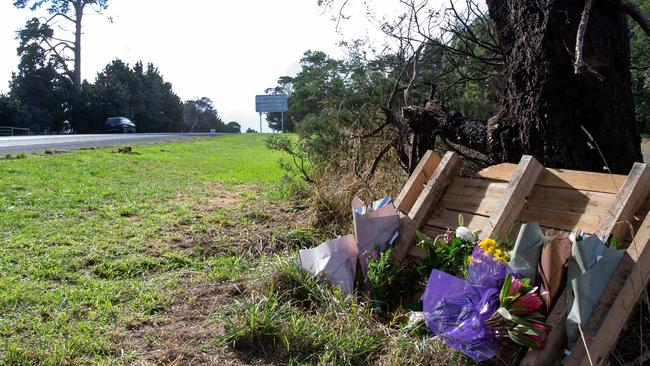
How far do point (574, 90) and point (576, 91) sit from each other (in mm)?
13

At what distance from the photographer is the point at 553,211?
287cm

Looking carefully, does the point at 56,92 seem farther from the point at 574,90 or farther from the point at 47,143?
the point at 574,90

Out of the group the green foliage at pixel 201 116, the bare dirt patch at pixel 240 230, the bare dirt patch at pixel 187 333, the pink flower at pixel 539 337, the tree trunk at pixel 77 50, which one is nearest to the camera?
the pink flower at pixel 539 337

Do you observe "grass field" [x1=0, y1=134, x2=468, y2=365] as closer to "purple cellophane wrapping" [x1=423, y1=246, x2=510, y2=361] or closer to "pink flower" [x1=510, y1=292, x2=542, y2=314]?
"purple cellophane wrapping" [x1=423, y1=246, x2=510, y2=361]

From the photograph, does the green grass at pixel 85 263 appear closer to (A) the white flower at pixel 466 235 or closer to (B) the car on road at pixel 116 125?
(A) the white flower at pixel 466 235

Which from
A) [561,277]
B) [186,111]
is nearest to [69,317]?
[561,277]

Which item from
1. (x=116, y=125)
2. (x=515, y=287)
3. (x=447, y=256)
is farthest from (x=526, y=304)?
(x=116, y=125)

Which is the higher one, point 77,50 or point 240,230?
point 77,50

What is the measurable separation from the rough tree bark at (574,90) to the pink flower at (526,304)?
1.29 metres

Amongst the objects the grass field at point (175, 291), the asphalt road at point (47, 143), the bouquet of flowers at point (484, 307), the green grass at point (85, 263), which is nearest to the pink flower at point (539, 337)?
the bouquet of flowers at point (484, 307)

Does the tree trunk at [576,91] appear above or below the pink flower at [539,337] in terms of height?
above

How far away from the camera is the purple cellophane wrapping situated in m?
2.25

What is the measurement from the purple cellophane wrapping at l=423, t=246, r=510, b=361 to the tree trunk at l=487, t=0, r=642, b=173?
46.2 inches

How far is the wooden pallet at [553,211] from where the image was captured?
216cm
